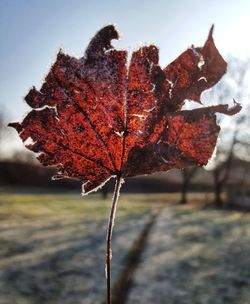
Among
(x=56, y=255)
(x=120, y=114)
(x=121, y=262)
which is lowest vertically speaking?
(x=121, y=262)

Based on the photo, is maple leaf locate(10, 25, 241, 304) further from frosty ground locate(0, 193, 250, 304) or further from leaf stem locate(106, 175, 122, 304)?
frosty ground locate(0, 193, 250, 304)

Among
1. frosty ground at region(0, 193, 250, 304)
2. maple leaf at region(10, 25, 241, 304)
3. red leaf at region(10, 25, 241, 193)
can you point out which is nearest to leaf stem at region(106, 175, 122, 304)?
maple leaf at region(10, 25, 241, 304)

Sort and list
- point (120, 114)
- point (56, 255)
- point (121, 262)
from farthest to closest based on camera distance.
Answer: point (56, 255)
point (121, 262)
point (120, 114)

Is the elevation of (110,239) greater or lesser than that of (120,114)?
lesser

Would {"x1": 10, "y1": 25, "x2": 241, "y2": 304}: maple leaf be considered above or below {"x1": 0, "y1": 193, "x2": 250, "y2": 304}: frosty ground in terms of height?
above

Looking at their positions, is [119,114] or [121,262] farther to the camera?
[121,262]

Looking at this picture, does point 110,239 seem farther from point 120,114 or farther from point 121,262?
point 121,262

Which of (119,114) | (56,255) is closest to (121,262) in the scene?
(56,255)

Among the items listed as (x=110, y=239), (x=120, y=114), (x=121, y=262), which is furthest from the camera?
(x=121, y=262)
